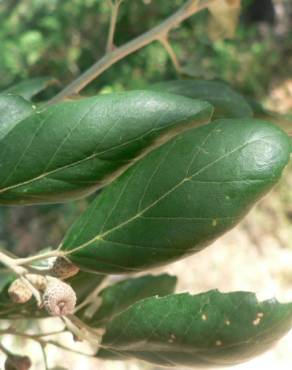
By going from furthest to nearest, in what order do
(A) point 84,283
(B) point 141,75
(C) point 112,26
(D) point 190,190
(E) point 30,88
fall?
(B) point 141,75
(E) point 30,88
(C) point 112,26
(A) point 84,283
(D) point 190,190

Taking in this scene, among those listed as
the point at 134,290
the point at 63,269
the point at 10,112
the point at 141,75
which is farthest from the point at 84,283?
the point at 141,75

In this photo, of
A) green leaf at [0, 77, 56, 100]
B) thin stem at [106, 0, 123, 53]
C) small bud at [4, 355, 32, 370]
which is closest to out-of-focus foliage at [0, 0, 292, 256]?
green leaf at [0, 77, 56, 100]

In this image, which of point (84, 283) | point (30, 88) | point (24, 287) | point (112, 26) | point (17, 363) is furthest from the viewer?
point (30, 88)

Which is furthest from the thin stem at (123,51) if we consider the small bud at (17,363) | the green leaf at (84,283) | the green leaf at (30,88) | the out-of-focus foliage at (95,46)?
the out-of-focus foliage at (95,46)

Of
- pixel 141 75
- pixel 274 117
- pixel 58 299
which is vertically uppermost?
pixel 58 299

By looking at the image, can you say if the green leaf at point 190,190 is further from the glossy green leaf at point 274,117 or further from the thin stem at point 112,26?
the thin stem at point 112,26

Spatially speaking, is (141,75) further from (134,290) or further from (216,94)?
(134,290)
